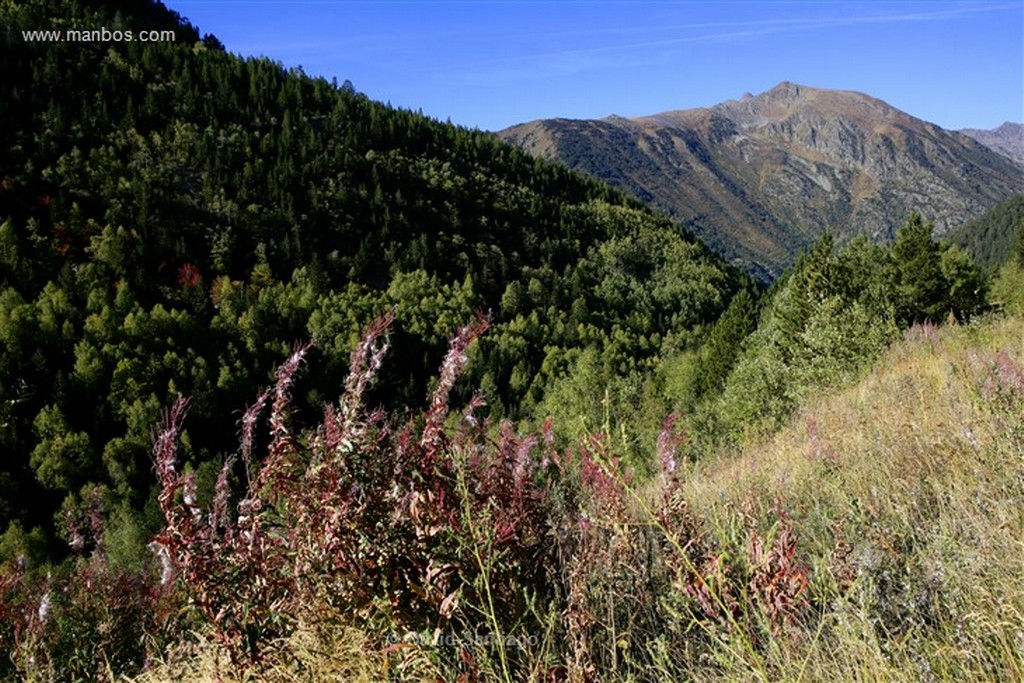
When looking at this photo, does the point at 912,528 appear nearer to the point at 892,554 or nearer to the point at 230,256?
the point at 892,554

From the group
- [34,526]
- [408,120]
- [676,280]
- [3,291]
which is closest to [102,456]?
[34,526]

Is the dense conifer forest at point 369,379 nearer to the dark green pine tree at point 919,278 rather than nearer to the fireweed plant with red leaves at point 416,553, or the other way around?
the fireweed plant with red leaves at point 416,553

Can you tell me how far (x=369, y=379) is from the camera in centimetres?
280

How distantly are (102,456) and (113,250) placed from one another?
29788 millimetres

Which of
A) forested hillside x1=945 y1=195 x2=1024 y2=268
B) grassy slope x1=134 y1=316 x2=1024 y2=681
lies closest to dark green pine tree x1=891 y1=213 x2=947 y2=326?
grassy slope x1=134 y1=316 x2=1024 y2=681

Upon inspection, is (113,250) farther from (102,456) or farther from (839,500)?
(839,500)

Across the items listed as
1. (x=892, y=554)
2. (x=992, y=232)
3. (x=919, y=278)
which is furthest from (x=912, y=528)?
(x=992, y=232)

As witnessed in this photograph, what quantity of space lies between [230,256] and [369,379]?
89487 millimetres

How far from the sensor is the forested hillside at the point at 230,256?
5859 cm

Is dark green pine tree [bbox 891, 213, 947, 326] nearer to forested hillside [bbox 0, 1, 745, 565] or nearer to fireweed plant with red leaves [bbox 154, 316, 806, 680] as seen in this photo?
forested hillside [bbox 0, 1, 745, 565]

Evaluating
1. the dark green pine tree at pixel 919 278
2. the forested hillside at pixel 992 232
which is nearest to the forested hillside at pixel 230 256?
the dark green pine tree at pixel 919 278

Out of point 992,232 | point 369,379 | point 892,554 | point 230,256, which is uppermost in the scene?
point 992,232

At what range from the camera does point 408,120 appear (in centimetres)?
13438

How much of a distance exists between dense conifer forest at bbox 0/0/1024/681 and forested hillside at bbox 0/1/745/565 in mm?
438
